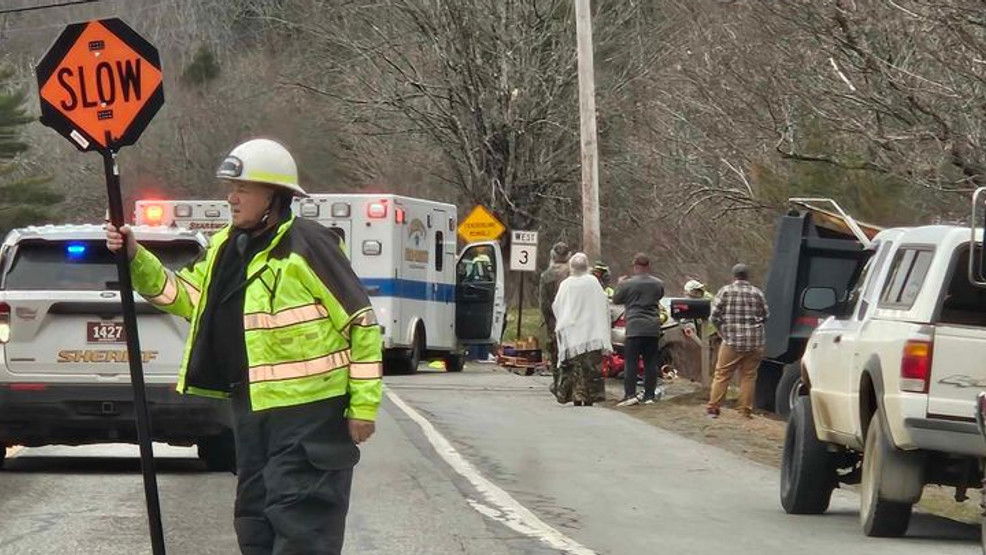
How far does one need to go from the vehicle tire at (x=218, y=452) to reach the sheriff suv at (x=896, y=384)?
3851 millimetres

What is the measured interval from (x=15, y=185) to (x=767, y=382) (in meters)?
56.9

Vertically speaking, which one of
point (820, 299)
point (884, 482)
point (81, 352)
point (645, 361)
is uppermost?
point (820, 299)

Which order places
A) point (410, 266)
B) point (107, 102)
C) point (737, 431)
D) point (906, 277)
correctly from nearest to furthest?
point (107, 102) < point (906, 277) < point (737, 431) < point (410, 266)

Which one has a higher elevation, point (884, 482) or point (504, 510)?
point (884, 482)

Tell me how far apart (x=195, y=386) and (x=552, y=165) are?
123 ft

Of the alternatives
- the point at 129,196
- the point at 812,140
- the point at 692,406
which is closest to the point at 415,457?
the point at 692,406

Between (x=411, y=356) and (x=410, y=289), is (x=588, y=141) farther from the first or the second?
(x=411, y=356)

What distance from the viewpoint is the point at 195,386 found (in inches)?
273

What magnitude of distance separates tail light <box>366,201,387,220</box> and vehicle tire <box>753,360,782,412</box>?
9.82 metres

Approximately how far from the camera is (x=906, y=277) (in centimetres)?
1162

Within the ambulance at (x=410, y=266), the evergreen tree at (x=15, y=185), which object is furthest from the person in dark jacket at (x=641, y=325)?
the evergreen tree at (x=15, y=185)

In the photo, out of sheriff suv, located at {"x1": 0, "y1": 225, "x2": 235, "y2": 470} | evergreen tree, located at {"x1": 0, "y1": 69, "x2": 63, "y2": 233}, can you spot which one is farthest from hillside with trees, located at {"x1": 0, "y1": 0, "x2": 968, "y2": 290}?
sheriff suv, located at {"x1": 0, "y1": 225, "x2": 235, "y2": 470}

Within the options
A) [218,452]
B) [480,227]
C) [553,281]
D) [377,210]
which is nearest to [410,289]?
[377,210]

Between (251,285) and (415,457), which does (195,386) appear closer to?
(251,285)
